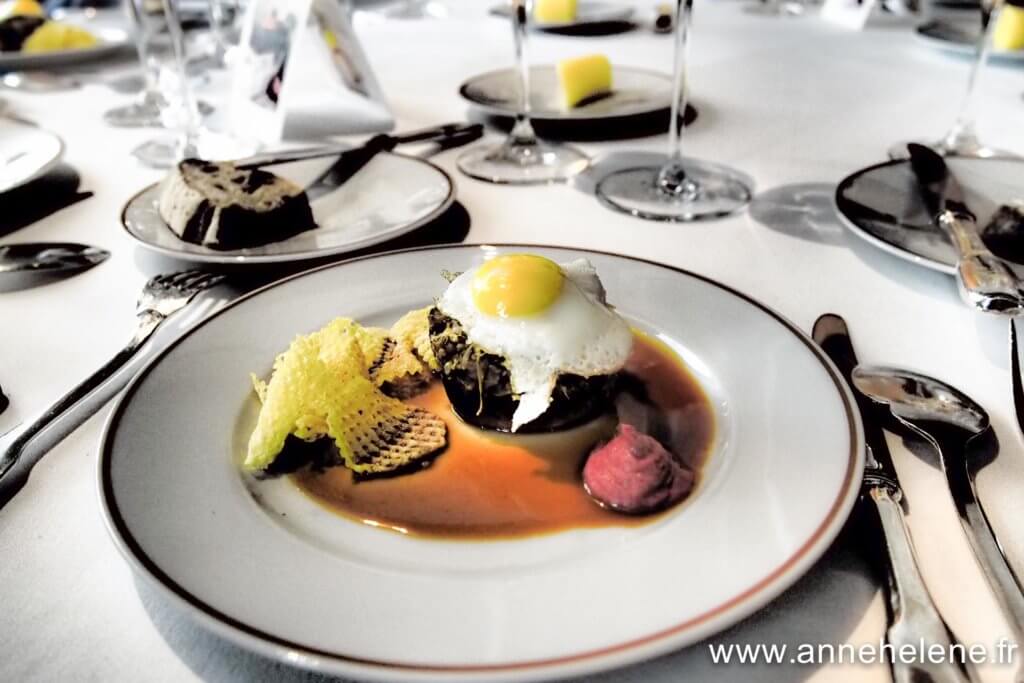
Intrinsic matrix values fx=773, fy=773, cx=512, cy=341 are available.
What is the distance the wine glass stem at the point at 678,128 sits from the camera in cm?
138

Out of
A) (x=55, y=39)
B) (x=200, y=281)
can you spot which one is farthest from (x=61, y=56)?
(x=200, y=281)

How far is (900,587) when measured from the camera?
0.61 m

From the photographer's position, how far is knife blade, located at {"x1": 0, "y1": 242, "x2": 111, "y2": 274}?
117 cm

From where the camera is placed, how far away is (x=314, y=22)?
68.3 inches

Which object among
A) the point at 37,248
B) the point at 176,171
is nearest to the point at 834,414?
the point at 176,171

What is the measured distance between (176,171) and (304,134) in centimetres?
54

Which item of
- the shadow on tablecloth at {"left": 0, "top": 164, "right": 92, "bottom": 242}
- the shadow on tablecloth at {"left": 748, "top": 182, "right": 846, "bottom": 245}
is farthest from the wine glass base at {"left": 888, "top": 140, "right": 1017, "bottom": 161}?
the shadow on tablecloth at {"left": 0, "top": 164, "right": 92, "bottom": 242}

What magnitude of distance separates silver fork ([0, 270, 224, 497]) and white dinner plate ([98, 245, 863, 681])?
0.13 meters

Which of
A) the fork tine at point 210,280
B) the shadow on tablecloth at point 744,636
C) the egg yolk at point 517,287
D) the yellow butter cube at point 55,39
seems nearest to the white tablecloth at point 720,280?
the shadow on tablecloth at point 744,636

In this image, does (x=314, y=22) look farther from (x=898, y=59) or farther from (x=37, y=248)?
(x=898, y=59)

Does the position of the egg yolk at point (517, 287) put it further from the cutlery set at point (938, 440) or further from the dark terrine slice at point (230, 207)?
the dark terrine slice at point (230, 207)

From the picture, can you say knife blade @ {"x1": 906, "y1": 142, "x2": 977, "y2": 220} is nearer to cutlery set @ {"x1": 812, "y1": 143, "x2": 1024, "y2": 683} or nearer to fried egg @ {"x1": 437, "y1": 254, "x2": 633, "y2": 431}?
cutlery set @ {"x1": 812, "y1": 143, "x2": 1024, "y2": 683}

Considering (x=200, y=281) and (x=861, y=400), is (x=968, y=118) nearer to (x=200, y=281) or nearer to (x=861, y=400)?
(x=861, y=400)

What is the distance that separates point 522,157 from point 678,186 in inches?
13.7
